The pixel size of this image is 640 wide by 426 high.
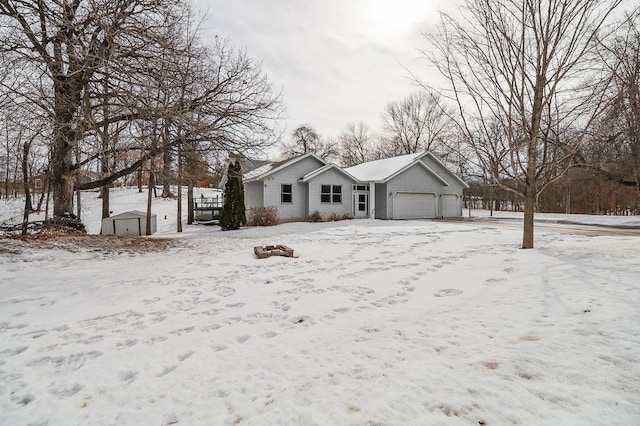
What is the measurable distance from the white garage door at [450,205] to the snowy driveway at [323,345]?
18.7 metres

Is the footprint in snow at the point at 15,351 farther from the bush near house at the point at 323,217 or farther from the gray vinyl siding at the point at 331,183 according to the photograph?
the gray vinyl siding at the point at 331,183

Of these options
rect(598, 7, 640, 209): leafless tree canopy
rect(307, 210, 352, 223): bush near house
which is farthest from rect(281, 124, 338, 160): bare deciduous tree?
rect(598, 7, 640, 209): leafless tree canopy

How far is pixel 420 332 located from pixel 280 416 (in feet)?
6.01

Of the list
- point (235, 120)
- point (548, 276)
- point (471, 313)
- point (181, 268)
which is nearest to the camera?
point (471, 313)

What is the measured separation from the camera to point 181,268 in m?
6.63

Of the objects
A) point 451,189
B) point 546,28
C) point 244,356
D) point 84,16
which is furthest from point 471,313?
point 451,189

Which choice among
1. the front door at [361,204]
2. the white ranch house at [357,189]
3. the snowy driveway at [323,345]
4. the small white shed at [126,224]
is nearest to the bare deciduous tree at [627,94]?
the snowy driveway at [323,345]

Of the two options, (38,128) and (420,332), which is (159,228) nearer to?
(38,128)

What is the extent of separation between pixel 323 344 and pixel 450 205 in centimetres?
2403

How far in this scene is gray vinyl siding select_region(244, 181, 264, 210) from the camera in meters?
20.4

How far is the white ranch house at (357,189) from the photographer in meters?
20.2

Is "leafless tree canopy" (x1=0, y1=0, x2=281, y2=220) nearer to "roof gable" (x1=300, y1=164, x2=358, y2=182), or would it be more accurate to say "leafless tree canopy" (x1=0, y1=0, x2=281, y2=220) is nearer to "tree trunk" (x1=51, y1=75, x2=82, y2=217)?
"tree trunk" (x1=51, y1=75, x2=82, y2=217)

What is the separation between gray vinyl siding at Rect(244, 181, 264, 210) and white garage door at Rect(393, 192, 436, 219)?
9170mm

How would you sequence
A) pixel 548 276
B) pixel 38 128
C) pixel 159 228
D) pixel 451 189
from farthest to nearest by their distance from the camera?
pixel 451 189
pixel 159 228
pixel 38 128
pixel 548 276
